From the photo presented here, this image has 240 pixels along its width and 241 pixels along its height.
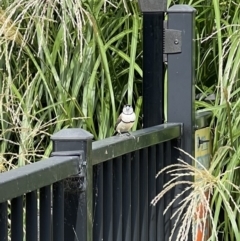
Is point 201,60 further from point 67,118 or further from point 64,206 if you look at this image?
point 64,206

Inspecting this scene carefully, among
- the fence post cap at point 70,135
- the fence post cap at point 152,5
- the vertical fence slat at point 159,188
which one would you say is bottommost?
the vertical fence slat at point 159,188

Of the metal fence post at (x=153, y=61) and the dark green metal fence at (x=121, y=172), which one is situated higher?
the metal fence post at (x=153, y=61)

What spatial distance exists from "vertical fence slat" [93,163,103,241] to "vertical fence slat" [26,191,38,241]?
0.46m

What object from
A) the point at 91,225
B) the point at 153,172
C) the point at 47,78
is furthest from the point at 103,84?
the point at 91,225

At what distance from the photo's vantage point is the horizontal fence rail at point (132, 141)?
223 cm

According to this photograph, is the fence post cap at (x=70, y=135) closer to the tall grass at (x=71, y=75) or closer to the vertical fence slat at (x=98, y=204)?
the vertical fence slat at (x=98, y=204)

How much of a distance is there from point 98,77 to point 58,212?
63.2 inches

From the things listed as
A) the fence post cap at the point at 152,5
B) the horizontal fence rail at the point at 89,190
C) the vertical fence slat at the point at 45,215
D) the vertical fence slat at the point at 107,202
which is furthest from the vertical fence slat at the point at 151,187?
the vertical fence slat at the point at 45,215

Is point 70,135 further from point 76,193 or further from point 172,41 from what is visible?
point 172,41

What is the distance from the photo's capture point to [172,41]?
309 centimetres

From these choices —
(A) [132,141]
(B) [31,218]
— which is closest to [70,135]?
(B) [31,218]

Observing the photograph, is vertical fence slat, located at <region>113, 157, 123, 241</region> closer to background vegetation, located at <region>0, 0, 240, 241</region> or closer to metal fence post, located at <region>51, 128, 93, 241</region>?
metal fence post, located at <region>51, 128, 93, 241</region>

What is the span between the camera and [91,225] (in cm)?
208

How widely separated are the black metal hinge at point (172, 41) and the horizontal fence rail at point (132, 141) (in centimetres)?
30
